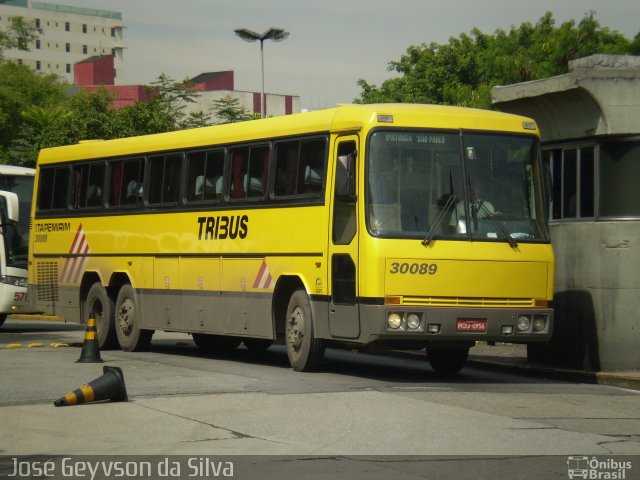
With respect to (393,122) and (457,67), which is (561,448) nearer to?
(393,122)

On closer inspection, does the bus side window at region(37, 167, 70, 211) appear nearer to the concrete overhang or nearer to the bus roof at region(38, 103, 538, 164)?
the bus roof at region(38, 103, 538, 164)

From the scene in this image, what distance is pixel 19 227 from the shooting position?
2956cm

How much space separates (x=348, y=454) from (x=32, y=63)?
533ft

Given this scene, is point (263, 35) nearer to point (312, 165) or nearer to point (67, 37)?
point (312, 165)

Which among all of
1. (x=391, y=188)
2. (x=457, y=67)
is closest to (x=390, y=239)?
(x=391, y=188)

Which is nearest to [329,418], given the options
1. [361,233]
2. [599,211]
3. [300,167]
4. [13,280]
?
[361,233]

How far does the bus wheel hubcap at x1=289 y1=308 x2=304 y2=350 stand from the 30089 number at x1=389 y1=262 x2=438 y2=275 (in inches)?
73.8

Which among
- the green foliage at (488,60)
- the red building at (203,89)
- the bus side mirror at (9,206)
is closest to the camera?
the bus side mirror at (9,206)

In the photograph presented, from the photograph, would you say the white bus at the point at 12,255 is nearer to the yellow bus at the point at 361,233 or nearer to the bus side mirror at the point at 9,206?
the bus side mirror at the point at 9,206

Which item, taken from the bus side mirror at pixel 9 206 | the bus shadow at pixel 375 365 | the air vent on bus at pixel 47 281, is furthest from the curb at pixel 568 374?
the bus side mirror at pixel 9 206

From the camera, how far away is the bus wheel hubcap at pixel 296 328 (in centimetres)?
1720

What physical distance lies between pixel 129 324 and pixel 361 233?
22.7ft

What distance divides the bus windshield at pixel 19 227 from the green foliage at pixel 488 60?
53.1 feet

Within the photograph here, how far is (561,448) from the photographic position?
1077cm
